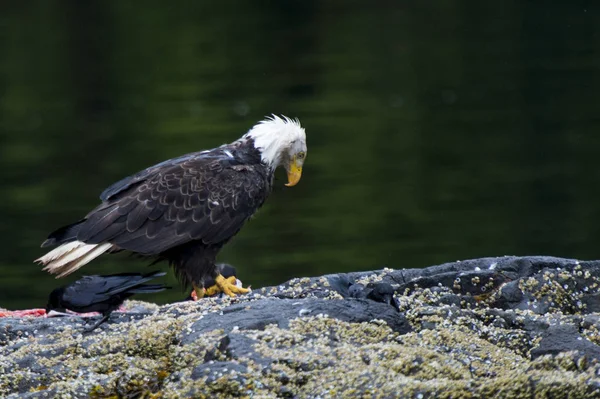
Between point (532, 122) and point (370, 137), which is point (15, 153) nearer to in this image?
point (370, 137)

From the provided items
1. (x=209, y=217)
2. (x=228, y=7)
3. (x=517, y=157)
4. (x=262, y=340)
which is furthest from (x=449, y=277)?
(x=228, y=7)

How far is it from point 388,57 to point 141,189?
678 inches

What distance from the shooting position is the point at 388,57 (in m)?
23.8

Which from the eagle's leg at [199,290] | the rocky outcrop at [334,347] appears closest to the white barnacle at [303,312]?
the rocky outcrop at [334,347]

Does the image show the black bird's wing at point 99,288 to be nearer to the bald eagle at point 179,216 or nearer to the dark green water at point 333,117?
the bald eagle at point 179,216

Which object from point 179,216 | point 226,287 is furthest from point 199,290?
point 179,216

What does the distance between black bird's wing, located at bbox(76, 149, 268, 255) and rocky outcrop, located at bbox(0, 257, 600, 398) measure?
176 cm

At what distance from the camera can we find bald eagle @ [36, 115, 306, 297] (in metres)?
6.75

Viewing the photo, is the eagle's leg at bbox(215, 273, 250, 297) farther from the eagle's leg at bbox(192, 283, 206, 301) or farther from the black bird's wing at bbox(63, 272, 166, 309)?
the black bird's wing at bbox(63, 272, 166, 309)

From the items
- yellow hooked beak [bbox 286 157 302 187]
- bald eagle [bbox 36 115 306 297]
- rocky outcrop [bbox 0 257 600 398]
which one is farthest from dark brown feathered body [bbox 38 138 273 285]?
rocky outcrop [bbox 0 257 600 398]

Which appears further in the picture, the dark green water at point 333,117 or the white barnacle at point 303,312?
the dark green water at point 333,117

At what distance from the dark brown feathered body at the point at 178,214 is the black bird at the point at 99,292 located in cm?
25

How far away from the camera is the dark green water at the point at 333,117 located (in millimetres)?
12305

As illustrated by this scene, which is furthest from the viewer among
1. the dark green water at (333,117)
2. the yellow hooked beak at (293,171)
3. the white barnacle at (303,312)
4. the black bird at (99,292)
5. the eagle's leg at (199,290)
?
the dark green water at (333,117)
